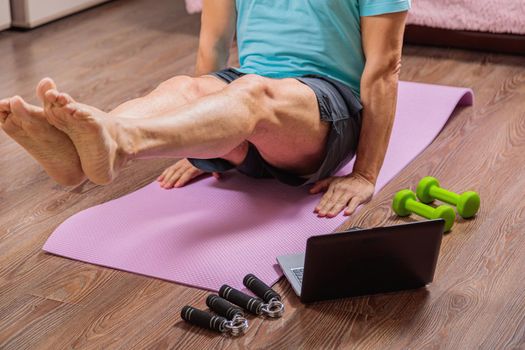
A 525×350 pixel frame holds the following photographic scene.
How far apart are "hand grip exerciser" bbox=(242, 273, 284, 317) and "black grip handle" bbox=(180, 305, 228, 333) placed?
93 mm

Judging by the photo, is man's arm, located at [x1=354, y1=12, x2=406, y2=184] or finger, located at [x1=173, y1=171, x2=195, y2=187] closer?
man's arm, located at [x1=354, y1=12, x2=406, y2=184]

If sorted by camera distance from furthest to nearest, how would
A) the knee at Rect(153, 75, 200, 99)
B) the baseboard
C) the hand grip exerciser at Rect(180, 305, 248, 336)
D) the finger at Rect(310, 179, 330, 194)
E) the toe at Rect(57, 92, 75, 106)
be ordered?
the baseboard → the finger at Rect(310, 179, 330, 194) → the knee at Rect(153, 75, 200, 99) → the hand grip exerciser at Rect(180, 305, 248, 336) → the toe at Rect(57, 92, 75, 106)

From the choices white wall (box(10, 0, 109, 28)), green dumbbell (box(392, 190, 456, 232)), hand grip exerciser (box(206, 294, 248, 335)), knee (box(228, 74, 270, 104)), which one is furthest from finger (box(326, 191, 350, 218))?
white wall (box(10, 0, 109, 28))

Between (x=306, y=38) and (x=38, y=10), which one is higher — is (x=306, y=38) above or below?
above

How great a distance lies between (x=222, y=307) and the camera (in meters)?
1.54

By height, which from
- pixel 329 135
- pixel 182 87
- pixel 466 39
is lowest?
pixel 466 39

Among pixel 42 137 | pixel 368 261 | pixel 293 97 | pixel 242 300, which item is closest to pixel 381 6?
pixel 293 97

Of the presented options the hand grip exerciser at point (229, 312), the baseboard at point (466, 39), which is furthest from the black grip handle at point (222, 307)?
the baseboard at point (466, 39)

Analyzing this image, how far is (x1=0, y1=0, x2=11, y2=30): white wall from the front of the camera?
3.42 m

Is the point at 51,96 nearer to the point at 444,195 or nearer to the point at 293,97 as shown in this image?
the point at 293,97

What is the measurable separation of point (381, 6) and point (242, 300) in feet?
2.41

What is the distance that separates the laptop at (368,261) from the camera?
1.54 m

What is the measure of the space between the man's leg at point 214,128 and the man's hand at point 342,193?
2.5 inches

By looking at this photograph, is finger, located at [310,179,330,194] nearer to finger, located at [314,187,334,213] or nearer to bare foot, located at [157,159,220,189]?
finger, located at [314,187,334,213]
